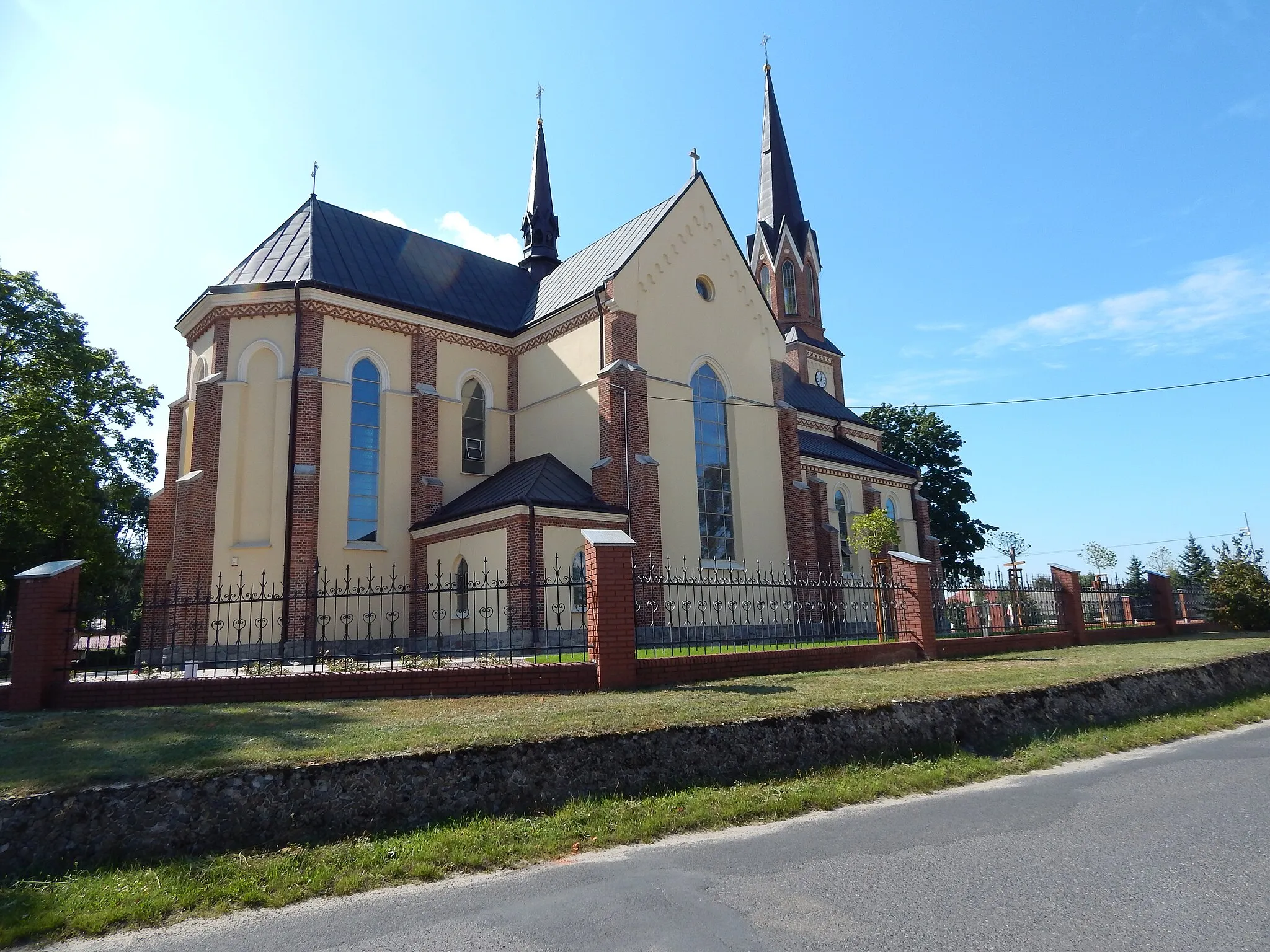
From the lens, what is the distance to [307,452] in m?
18.1

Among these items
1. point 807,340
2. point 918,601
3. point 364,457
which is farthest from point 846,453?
point 364,457

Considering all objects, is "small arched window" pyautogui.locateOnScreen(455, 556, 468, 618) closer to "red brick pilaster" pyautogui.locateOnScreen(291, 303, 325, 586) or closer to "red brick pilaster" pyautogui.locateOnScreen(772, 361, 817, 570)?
"red brick pilaster" pyautogui.locateOnScreen(291, 303, 325, 586)

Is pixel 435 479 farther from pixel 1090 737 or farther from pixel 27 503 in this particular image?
pixel 1090 737

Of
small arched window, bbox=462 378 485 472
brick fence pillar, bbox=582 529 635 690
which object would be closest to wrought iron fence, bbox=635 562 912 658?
brick fence pillar, bbox=582 529 635 690

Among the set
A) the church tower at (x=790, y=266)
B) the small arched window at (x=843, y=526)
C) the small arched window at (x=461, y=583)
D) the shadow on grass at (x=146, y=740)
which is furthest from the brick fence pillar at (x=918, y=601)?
the church tower at (x=790, y=266)

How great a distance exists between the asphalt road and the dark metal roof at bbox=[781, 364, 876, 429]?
26098mm

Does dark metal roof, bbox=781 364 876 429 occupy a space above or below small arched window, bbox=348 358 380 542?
above

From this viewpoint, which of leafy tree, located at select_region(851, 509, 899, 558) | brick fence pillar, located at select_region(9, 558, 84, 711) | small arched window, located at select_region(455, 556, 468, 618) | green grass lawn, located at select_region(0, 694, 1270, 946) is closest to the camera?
green grass lawn, located at select_region(0, 694, 1270, 946)

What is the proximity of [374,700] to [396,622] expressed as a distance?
30.5ft

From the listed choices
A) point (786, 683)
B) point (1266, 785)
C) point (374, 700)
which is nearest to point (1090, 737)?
point (1266, 785)

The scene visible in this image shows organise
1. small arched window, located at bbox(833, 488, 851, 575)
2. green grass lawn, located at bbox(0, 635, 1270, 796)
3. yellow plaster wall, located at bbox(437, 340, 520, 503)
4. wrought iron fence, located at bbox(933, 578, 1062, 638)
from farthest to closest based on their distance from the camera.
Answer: small arched window, located at bbox(833, 488, 851, 575) < yellow plaster wall, located at bbox(437, 340, 520, 503) < wrought iron fence, located at bbox(933, 578, 1062, 638) < green grass lawn, located at bbox(0, 635, 1270, 796)

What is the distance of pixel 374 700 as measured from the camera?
9.13 metres

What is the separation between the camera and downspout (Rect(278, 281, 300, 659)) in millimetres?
17047

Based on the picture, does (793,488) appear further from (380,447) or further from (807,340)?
(807,340)
